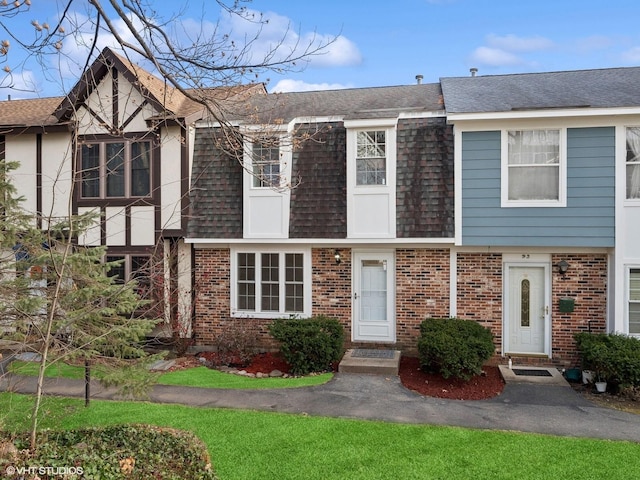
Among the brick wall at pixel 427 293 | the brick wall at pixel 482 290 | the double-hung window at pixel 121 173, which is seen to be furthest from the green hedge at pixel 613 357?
the double-hung window at pixel 121 173

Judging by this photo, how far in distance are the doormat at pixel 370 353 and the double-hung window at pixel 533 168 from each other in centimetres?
432

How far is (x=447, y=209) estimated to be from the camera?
416 inches

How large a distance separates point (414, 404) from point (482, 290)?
3.81 m

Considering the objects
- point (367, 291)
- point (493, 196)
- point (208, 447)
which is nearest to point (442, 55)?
point (493, 196)

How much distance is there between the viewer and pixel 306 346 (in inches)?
389

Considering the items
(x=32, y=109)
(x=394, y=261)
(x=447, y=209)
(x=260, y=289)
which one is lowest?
(x=260, y=289)

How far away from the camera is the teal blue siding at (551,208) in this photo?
990cm

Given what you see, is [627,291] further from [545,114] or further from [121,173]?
[121,173]

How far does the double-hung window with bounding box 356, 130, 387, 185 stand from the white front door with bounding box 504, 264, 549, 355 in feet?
12.1

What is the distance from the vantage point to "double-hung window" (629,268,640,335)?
988 centimetres

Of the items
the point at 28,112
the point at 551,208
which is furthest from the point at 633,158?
the point at 28,112

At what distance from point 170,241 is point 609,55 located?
47.0ft

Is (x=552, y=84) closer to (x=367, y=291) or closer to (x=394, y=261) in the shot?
(x=394, y=261)

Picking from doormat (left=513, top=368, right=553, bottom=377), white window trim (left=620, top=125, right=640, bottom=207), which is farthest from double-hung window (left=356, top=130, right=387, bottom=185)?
doormat (left=513, top=368, right=553, bottom=377)
